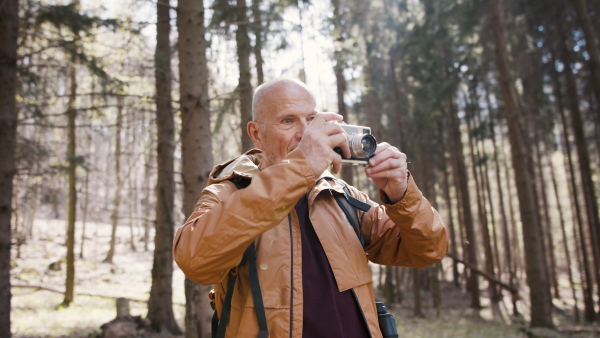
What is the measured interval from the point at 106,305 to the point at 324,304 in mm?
15365

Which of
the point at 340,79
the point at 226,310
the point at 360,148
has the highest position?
the point at 340,79

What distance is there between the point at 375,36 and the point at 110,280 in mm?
17678

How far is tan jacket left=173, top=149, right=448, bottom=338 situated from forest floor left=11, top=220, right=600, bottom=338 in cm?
935

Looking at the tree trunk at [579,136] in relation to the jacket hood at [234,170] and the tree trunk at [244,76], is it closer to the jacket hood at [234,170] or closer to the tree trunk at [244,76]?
the tree trunk at [244,76]

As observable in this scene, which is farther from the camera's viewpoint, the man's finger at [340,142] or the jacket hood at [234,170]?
the jacket hood at [234,170]

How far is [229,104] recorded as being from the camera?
1000 cm

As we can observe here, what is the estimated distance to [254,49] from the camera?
29.9 ft

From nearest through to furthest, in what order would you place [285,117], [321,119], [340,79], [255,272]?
[255,272], [321,119], [285,117], [340,79]

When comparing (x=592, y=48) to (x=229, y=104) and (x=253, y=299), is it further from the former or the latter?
(x=253, y=299)

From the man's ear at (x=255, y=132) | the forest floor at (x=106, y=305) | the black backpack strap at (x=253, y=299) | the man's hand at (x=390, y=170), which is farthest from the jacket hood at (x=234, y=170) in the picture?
the forest floor at (x=106, y=305)

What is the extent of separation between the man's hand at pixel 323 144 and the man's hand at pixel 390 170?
139mm

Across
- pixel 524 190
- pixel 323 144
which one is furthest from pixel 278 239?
pixel 524 190

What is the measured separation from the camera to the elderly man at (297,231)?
1713 mm

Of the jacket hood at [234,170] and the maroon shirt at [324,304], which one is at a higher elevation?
the jacket hood at [234,170]
